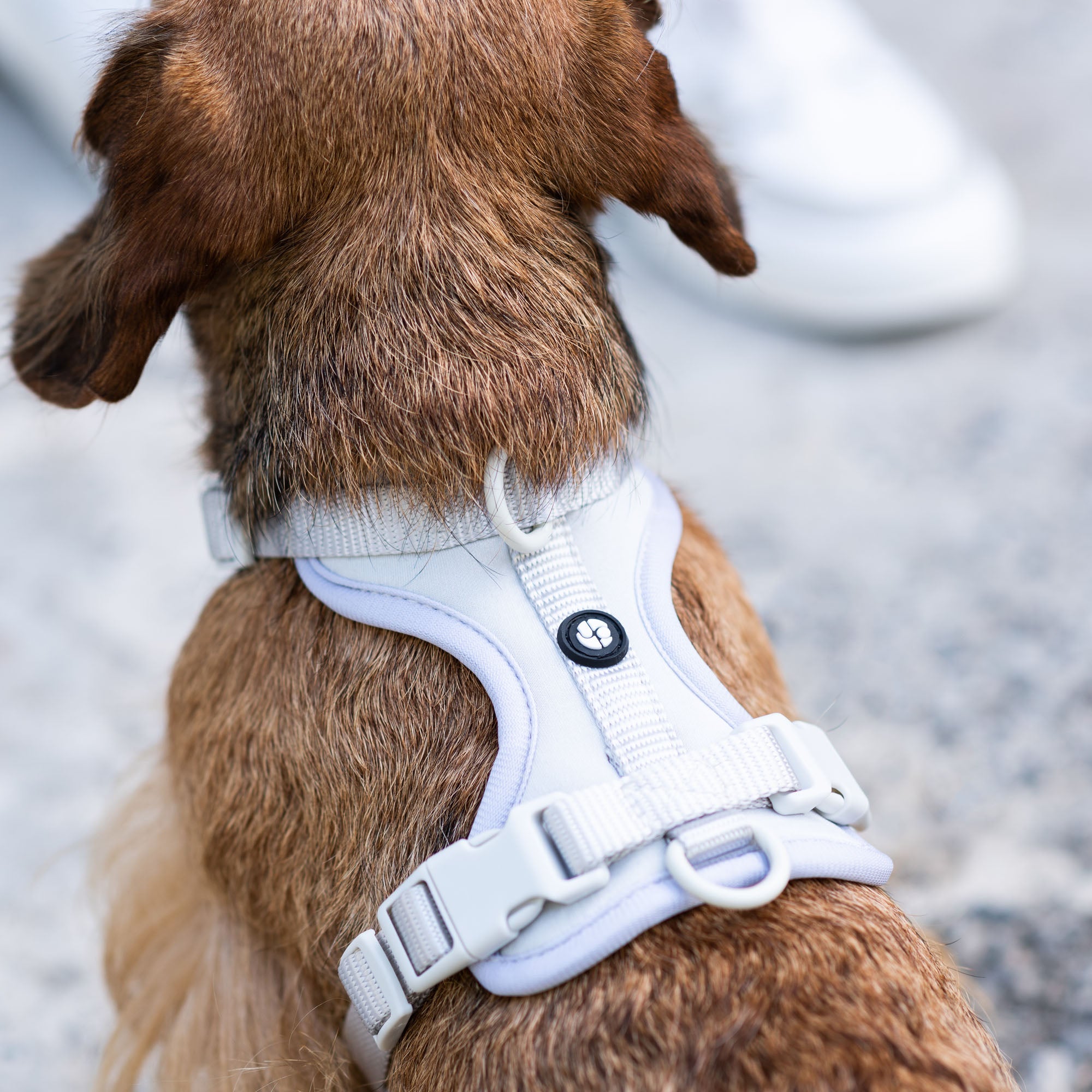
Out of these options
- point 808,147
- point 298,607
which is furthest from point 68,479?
point 808,147

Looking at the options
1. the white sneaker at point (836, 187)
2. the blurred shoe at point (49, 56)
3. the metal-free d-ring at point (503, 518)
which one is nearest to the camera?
the metal-free d-ring at point (503, 518)

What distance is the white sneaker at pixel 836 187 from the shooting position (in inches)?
72.4

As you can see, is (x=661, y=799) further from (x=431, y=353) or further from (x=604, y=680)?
(x=431, y=353)

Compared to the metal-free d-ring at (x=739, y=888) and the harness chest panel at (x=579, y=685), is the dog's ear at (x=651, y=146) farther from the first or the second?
the metal-free d-ring at (x=739, y=888)

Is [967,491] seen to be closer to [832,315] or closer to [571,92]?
[832,315]

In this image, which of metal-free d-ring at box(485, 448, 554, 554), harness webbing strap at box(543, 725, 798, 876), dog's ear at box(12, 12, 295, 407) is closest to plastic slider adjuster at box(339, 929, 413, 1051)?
harness webbing strap at box(543, 725, 798, 876)

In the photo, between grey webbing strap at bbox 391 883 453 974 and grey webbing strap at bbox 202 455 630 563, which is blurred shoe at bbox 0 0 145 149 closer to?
grey webbing strap at bbox 202 455 630 563

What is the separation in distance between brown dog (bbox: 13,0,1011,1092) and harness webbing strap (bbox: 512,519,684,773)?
0.06 meters

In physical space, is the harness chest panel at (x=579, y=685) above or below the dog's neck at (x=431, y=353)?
below

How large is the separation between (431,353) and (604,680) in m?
0.22

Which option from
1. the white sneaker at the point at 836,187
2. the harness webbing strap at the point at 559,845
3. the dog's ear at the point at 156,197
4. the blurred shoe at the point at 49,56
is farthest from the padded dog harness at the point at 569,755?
the white sneaker at the point at 836,187

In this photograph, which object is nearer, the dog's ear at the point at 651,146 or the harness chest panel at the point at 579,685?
the harness chest panel at the point at 579,685

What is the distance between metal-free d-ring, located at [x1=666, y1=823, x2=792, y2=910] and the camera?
55 centimetres

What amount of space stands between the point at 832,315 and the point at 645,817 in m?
1.46
